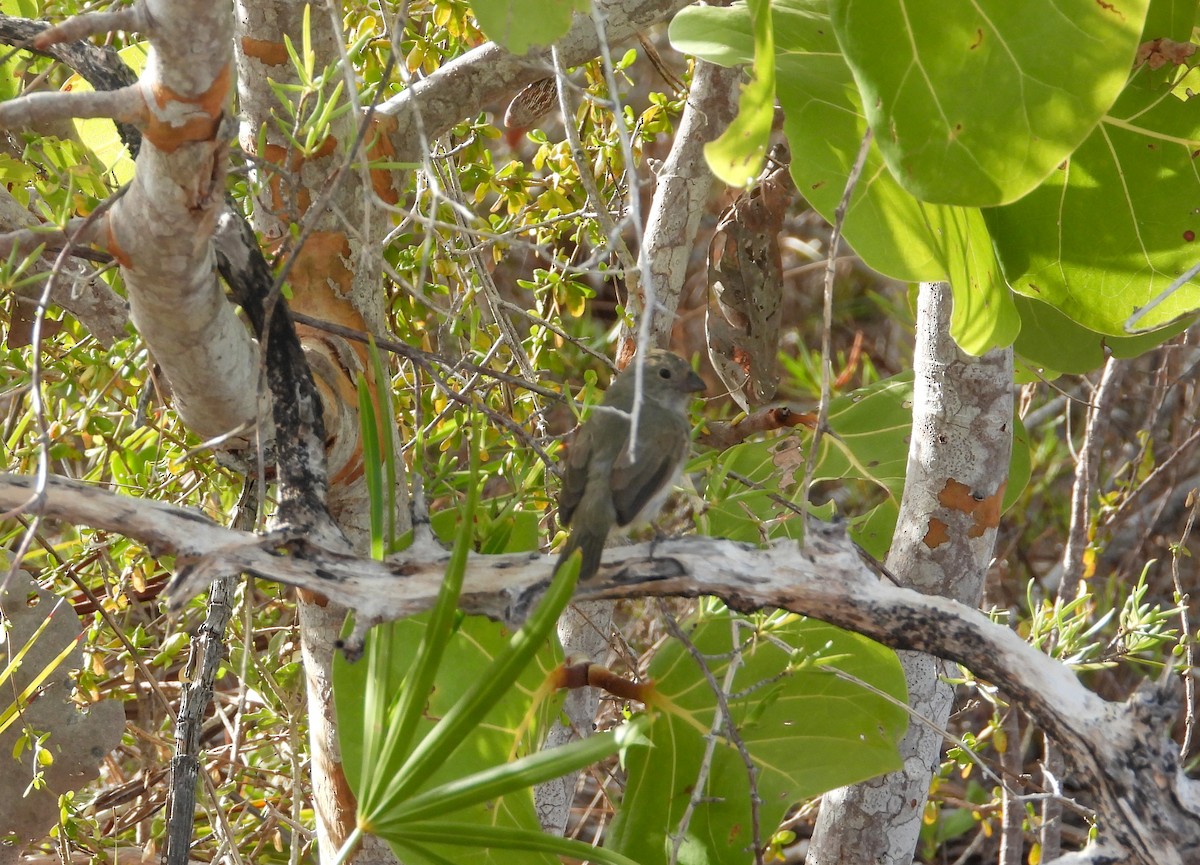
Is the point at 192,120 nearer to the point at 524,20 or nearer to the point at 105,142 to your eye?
the point at 524,20

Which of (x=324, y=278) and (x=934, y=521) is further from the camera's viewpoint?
(x=934, y=521)

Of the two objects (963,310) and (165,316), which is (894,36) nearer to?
(963,310)

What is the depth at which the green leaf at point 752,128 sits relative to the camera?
1.36 m

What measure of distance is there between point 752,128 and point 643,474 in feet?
4.25

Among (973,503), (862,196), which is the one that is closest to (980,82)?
(862,196)

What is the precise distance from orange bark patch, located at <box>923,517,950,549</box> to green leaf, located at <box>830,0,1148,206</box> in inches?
39.9

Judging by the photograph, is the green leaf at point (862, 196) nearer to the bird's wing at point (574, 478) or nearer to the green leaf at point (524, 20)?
the green leaf at point (524, 20)

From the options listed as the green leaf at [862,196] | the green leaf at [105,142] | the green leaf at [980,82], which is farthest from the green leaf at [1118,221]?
the green leaf at [105,142]

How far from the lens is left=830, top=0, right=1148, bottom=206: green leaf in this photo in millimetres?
1521

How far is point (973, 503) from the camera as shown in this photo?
2387 mm

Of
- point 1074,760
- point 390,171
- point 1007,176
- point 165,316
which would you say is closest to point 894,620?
point 1074,760

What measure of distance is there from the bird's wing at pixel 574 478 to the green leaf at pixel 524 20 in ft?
3.73

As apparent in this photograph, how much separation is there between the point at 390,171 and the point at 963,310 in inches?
50.4

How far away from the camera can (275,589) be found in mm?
2900
